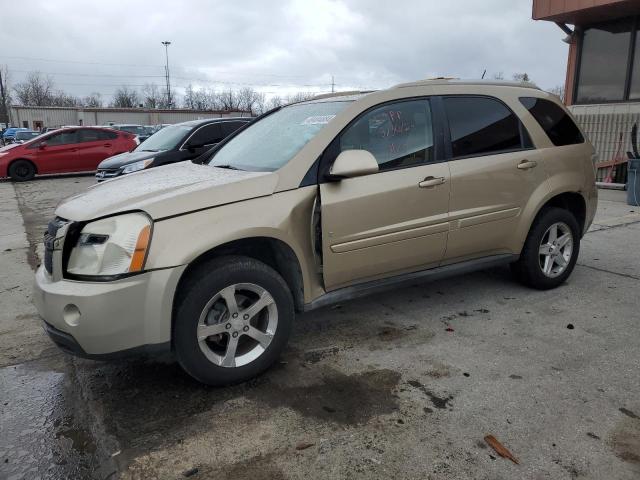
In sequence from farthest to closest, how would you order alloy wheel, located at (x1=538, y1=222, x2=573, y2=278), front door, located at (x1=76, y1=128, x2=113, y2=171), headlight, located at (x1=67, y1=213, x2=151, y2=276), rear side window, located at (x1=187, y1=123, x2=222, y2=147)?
front door, located at (x1=76, y1=128, x2=113, y2=171), rear side window, located at (x1=187, y1=123, x2=222, y2=147), alloy wheel, located at (x1=538, y1=222, x2=573, y2=278), headlight, located at (x1=67, y1=213, x2=151, y2=276)

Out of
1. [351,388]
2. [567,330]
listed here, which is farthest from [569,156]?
[351,388]

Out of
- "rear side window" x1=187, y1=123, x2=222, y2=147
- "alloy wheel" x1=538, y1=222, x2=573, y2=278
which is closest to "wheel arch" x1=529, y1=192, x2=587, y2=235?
"alloy wheel" x1=538, y1=222, x2=573, y2=278

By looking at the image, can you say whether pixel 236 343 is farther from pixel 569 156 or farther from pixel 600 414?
pixel 569 156

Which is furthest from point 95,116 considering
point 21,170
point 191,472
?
point 191,472

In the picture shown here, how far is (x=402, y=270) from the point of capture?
376 centimetres

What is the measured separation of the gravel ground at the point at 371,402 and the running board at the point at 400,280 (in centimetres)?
38

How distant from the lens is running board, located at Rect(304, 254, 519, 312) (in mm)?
3412

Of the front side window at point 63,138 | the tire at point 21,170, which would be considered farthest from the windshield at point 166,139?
the tire at point 21,170

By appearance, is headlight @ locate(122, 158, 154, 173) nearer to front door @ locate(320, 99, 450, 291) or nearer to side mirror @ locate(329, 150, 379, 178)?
front door @ locate(320, 99, 450, 291)

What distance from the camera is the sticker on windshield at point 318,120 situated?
3.56 meters

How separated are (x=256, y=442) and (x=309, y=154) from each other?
1782 mm

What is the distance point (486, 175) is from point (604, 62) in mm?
10360

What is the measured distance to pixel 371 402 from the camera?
288 cm

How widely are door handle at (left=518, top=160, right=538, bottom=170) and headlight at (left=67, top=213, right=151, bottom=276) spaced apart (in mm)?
2979
